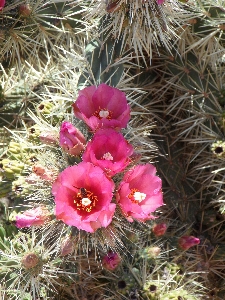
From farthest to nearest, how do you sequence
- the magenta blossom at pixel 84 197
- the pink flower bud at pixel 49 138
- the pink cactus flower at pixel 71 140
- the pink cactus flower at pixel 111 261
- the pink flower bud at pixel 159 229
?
the pink flower bud at pixel 159 229, the pink cactus flower at pixel 111 261, the pink flower bud at pixel 49 138, the pink cactus flower at pixel 71 140, the magenta blossom at pixel 84 197

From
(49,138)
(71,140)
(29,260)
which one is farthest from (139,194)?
(29,260)

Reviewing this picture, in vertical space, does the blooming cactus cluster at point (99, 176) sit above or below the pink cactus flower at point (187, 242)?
above

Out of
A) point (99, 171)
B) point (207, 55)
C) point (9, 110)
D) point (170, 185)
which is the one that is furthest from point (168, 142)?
point (99, 171)

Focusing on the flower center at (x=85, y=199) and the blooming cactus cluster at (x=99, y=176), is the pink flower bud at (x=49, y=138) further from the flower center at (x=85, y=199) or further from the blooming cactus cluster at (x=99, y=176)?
the flower center at (x=85, y=199)

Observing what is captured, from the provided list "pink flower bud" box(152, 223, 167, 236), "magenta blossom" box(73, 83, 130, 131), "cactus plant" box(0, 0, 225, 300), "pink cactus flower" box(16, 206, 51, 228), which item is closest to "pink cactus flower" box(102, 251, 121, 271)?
"cactus plant" box(0, 0, 225, 300)

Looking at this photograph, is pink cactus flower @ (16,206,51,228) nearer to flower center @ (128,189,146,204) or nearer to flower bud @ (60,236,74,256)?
flower bud @ (60,236,74,256)

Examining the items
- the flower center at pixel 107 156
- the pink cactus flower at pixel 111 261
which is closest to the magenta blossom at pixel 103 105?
the flower center at pixel 107 156

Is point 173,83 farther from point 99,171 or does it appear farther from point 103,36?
point 99,171
